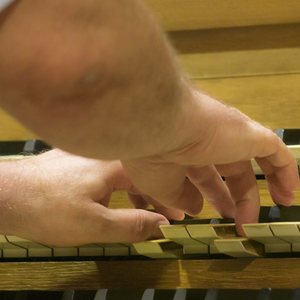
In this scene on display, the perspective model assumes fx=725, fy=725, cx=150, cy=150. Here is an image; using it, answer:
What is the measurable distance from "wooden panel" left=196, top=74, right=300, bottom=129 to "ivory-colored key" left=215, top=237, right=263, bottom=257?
0.62ft

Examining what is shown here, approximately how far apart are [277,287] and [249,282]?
32 mm

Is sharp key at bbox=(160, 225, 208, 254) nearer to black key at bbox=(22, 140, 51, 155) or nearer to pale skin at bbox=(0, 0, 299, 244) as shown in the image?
pale skin at bbox=(0, 0, 299, 244)

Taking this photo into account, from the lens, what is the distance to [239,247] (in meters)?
0.79

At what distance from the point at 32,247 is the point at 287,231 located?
340mm

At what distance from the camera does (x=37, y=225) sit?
86cm

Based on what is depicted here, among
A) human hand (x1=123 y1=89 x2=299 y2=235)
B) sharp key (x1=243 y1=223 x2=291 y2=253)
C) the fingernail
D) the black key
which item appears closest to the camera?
human hand (x1=123 y1=89 x2=299 y2=235)

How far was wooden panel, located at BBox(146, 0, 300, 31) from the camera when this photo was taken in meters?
0.94

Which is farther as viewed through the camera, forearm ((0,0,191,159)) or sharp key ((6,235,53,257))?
sharp key ((6,235,53,257))

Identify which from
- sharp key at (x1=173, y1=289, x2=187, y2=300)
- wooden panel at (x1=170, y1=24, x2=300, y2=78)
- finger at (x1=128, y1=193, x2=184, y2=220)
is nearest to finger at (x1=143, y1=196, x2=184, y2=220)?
finger at (x1=128, y1=193, x2=184, y2=220)

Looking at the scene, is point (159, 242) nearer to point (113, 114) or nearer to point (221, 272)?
point (221, 272)

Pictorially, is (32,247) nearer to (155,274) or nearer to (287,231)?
(155,274)

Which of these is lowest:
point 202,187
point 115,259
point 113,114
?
point 115,259

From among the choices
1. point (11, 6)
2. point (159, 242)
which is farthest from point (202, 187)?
point (11, 6)

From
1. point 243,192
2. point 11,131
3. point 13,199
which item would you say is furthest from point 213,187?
point 11,131
